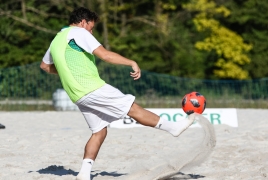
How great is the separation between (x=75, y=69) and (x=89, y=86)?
0.60 feet

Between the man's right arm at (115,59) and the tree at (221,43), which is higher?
the man's right arm at (115,59)

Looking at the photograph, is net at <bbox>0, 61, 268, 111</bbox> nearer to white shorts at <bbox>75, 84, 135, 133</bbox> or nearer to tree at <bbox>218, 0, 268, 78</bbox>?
tree at <bbox>218, 0, 268, 78</bbox>

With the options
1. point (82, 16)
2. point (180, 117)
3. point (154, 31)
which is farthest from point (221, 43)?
point (82, 16)

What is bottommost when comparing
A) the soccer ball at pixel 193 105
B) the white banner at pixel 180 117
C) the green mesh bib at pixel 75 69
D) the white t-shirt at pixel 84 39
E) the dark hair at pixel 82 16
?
the white banner at pixel 180 117

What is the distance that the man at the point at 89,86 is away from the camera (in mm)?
5488

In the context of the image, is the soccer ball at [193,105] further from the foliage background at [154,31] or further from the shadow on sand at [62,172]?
the foliage background at [154,31]

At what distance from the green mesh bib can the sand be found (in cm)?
93

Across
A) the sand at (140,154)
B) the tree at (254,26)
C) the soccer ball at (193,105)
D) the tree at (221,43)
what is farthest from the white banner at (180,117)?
the tree at (254,26)

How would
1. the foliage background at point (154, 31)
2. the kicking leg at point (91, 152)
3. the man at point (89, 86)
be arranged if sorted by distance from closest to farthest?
the man at point (89, 86) → the kicking leg at point (91, 152) → the foliage background at point (154, 31)

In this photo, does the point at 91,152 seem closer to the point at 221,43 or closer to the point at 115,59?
the point at 115,59

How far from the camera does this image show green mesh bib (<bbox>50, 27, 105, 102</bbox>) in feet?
18.0

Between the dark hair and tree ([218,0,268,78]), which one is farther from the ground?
the dark hair

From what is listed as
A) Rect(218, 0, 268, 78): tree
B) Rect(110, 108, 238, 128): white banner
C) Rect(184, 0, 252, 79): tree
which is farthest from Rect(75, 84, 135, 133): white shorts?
Rect(218, 0, 268, 78): tree

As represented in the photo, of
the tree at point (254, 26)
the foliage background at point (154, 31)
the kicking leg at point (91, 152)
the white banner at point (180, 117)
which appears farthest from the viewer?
the tree at point (254, 26)
